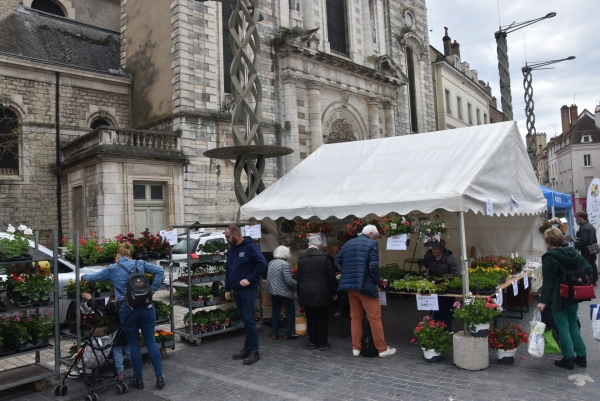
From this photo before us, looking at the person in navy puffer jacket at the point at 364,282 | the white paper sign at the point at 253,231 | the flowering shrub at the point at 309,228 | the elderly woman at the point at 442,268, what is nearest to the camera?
the person in navy puffer jacket at the point at 364,282

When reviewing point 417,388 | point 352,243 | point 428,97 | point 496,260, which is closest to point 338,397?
point 417,388

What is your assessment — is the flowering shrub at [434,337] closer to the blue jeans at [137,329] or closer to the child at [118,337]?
Result: the blue jeans at [137,329]

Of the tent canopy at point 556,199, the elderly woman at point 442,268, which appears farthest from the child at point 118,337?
the tent canopy at point 556,199

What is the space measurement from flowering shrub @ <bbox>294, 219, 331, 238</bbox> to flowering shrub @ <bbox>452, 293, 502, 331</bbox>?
2.90 metres

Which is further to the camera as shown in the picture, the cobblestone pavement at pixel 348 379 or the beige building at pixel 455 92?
the beige building at pixel 455 92

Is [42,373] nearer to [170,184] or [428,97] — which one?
[170,184]

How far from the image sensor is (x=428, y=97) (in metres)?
28.7

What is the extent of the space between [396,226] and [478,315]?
173cm

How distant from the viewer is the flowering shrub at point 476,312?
582 cm

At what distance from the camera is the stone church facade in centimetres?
1491

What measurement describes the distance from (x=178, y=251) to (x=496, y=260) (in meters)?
7.59

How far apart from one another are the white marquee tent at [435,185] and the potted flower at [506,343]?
1.02m

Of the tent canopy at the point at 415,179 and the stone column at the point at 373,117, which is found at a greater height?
the stone column at the point at 373,117

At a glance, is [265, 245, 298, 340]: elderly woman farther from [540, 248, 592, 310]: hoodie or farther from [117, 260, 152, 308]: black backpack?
[540, 248, 592, 310]: hoodie
